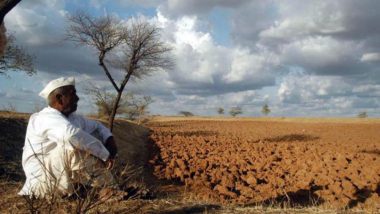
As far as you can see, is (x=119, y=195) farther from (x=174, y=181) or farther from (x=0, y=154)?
(x=174, y=181)

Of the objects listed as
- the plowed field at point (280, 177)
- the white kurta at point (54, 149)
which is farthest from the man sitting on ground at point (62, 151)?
the plowed field at point (280, 177)

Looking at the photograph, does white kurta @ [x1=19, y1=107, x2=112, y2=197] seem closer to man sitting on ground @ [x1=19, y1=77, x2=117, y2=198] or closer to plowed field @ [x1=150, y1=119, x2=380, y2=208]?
man sitting on ground @ [x1=19, y1=77, x2=117, y2=198]

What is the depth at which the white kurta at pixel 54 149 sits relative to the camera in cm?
456

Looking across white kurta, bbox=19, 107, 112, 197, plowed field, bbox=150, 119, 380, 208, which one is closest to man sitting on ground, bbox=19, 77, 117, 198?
white kurta, bbox=19, 107, 112, 197

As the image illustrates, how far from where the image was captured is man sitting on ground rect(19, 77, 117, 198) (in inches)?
179

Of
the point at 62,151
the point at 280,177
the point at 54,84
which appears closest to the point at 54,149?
the point at 62,151

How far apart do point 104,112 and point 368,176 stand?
24.9m

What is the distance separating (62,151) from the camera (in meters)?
4.76

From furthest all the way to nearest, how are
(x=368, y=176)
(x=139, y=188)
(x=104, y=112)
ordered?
(x=104, y=112), (x=368, y=176), (x=139, y=188)

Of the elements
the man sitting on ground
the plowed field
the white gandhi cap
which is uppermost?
the white gandhi cap

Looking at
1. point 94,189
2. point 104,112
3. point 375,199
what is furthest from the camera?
point 104,112

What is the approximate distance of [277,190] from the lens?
429 inches

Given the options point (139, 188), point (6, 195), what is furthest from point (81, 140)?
point (6, 195)

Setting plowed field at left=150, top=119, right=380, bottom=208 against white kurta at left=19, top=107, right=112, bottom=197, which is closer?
white kurta at left=19, top=107, right=112, bottom=197
